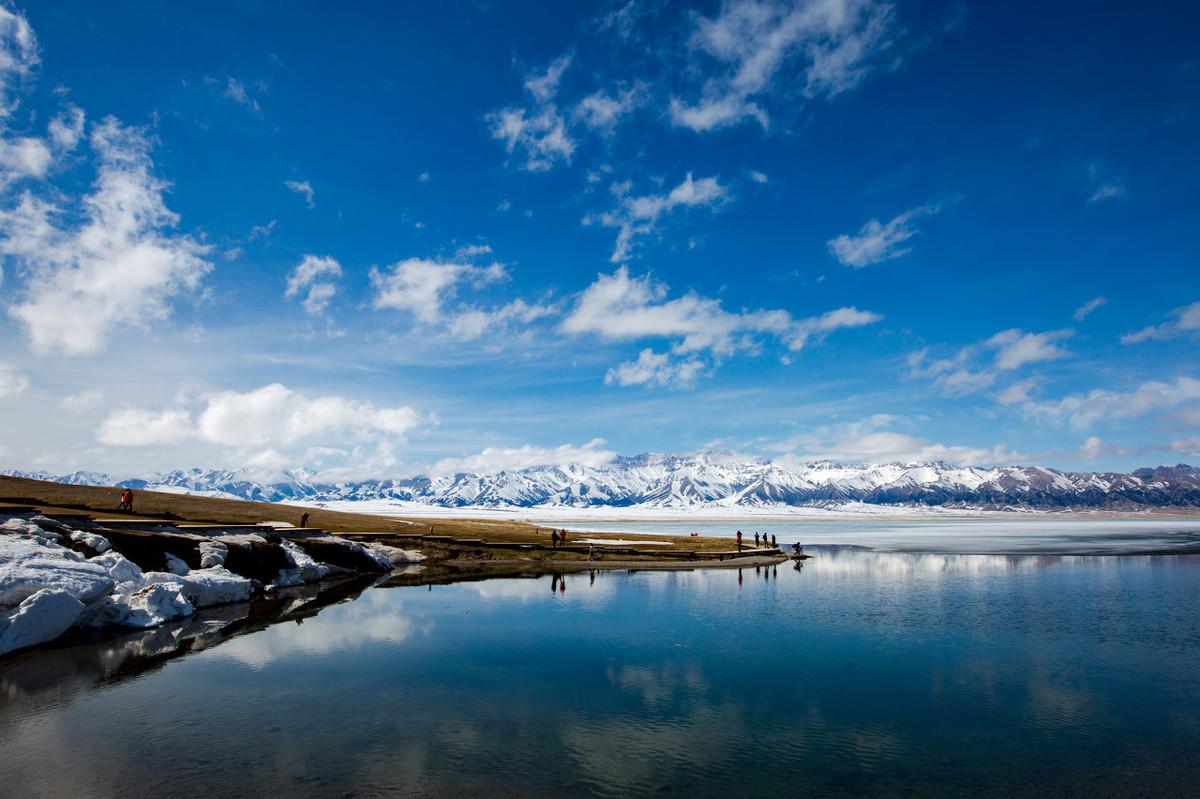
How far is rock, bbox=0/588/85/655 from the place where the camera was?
28.5 metres

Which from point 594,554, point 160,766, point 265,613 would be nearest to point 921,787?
point 160,766

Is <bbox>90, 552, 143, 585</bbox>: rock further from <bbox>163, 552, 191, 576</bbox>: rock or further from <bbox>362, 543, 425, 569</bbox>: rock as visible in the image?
<bbox>362, 543, 425, 569</bbox>: rock

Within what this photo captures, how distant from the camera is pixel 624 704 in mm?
21969

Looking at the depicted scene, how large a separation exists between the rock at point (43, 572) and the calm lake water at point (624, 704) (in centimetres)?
304

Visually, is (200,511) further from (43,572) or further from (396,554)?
(43,572)

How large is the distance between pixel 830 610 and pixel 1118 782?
25.6m

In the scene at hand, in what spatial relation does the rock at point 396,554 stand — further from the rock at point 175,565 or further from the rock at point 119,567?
the rock at point 119,567

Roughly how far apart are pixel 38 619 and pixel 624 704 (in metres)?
27.2

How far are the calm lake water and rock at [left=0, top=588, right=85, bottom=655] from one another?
108 cm

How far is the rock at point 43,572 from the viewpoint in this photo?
97.0 feet

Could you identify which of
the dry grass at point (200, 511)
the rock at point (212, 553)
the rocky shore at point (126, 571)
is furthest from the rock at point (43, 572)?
the dry grass at point (200, 511)

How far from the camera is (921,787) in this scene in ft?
51.7

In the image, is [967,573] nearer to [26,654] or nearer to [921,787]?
[921,787]

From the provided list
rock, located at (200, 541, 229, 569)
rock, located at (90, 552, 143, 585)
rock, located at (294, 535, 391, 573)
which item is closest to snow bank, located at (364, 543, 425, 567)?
rock, located at (294, 535, 391, 573)
